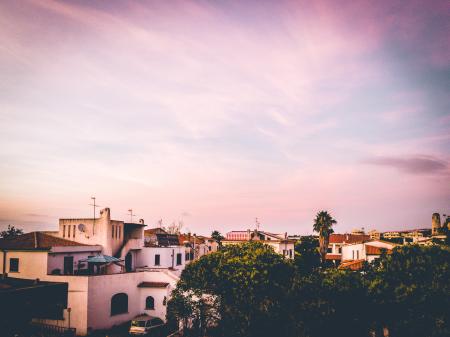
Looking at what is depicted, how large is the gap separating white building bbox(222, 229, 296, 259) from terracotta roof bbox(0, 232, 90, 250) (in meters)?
39.1

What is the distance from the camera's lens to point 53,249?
38.4 metres

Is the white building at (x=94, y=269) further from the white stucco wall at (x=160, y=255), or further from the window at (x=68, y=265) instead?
the white stucco wall at (x=160, y=255)

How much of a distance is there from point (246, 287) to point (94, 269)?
2357 centimetres

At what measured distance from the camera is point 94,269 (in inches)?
1773

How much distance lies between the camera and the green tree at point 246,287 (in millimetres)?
23281

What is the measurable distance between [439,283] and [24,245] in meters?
39.9

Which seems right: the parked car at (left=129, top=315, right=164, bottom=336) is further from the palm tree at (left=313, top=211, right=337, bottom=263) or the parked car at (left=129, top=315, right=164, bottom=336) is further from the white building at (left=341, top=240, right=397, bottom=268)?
the palm tree at (left=313, top=211, right=337, bottom=263)

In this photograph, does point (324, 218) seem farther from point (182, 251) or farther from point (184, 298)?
point (184, 298)

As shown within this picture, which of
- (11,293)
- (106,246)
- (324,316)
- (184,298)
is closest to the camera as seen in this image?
(324,316)

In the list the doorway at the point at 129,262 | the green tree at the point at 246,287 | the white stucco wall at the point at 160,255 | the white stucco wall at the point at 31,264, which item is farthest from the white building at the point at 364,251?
the white stucco wall at the point at 31,264

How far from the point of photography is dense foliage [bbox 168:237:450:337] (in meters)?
23.5

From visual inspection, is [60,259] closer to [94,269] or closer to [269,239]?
[94,269]

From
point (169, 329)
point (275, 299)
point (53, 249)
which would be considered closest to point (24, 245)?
point (53, 249)

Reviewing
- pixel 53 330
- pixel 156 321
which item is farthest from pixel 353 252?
pixel 53 330
